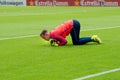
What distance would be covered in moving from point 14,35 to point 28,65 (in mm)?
6503

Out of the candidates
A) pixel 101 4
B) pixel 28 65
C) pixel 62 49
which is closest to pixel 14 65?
pixel 28 65

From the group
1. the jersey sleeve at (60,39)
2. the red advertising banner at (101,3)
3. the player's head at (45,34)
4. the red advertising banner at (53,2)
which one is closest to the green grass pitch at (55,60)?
the jersey sleeve at (60,39)

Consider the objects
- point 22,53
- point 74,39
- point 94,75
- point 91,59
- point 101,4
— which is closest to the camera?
point 94,75

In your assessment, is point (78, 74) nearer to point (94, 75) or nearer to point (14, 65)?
point (94, 75)

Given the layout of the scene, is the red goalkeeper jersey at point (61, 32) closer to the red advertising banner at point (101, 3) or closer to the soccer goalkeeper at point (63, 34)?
the soccer goalkeeper at point (63, 34)

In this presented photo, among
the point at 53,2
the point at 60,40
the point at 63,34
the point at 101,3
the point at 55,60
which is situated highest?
the point at 63,34

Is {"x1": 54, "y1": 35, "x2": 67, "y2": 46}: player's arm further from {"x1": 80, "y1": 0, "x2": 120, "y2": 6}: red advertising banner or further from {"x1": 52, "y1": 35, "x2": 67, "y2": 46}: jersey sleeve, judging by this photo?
{"x1": 80, "y1": 0, "x2": 120, "y2": 6}: red advertising banner

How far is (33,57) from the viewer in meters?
10.0

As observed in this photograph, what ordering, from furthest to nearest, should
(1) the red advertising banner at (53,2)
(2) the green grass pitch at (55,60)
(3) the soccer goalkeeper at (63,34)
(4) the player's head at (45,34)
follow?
1. (1) the red advertising banner at (53,2)
2. (3) the soccer goalkeeper at (63,34)
3. (4) the player's head at (45,34)
4. (2) the green grass pitch at (55,60)

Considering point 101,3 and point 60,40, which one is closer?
point 60,40

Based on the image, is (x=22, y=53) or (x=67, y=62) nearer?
(x=67, y=62)

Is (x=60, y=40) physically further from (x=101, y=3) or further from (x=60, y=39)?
(x=101, y=3)

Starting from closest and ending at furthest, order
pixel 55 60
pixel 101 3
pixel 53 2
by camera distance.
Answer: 1. pixel 55 60
2. pixel 101 3
3. pixel 53 2

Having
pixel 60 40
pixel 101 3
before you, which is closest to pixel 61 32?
pixel 60 40
